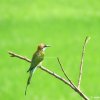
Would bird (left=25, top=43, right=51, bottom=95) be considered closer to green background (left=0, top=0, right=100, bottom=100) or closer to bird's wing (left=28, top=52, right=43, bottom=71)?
bird's wing (left=28, top=52, right=43, bottom=71)

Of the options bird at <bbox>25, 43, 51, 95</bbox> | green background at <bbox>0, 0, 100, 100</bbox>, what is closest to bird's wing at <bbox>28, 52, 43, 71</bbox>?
bird at <bbox>25, 43, 51, 95</bbox>

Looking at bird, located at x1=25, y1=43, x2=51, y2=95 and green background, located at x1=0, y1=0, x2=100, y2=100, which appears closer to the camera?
bird, located at x1=25, y1=43, x2=51, y2=95

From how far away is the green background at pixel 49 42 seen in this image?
904 cm

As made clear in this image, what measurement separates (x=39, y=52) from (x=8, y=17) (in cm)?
1273

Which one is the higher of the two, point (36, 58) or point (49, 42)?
point (36, 58)

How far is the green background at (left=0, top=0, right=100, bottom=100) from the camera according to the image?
9.04 m

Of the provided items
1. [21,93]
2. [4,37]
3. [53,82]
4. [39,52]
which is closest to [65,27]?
[4,37]

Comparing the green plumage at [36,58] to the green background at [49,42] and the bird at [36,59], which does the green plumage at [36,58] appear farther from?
the green background at [49,42]

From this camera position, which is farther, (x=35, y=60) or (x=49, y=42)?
(x=49, y=42)

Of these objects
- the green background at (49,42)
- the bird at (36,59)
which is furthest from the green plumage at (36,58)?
the green background at (49,42)

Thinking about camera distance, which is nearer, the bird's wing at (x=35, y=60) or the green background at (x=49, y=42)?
the bird's wing at (x=35, y=60)

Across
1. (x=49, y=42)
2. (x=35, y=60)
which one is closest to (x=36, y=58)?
(x=35, y=60)

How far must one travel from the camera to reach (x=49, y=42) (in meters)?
11.9

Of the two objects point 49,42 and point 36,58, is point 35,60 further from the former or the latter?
point 49,42
